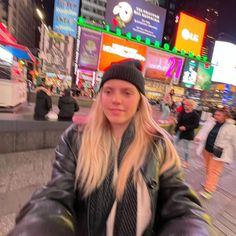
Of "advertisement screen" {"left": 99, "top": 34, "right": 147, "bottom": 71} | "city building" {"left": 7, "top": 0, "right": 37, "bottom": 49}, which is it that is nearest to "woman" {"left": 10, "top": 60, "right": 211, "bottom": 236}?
"advertisement screen" {"left": 99, "top": 34, "right": 147, "bottom": 71}

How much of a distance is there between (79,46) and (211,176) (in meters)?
19.4

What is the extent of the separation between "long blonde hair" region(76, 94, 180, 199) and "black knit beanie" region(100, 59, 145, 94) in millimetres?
106

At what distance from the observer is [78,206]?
3.96 ft

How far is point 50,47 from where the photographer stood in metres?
17.8

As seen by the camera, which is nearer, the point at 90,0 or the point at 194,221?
the point at 194,221

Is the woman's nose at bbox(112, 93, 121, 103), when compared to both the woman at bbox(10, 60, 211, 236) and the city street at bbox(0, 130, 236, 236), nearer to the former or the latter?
the woman at bbox(10, 60, 211, 236)

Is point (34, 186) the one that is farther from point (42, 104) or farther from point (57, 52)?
point (57, 52)

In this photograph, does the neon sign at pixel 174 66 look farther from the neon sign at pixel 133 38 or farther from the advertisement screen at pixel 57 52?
the advertisement screen at pixel 57 52

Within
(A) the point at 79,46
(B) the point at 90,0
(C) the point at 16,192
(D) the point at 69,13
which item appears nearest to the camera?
(C) the point at 16,192

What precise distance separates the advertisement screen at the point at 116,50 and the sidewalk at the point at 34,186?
17931 millimetres

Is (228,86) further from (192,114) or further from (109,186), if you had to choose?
(109,186)

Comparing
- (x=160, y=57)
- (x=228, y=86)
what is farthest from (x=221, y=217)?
(x=228, y=86)

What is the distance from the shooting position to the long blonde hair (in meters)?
1.13

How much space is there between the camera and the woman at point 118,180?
3.30 feet
